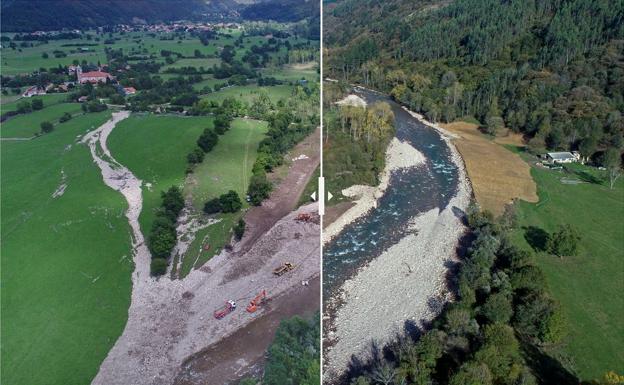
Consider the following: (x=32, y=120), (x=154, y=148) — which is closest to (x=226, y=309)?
A: (x=154, y=148)

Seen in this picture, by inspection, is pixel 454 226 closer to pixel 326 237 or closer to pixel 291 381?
pixel 326 237

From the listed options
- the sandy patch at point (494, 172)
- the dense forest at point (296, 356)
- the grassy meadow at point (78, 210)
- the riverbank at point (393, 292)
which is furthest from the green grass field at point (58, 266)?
the sandy patch at point (494, 172)

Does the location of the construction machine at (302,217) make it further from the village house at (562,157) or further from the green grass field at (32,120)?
the village house at (562,157)

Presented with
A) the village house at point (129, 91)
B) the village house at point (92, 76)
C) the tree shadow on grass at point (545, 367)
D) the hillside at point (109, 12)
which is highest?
the hillside at point (109, 12)

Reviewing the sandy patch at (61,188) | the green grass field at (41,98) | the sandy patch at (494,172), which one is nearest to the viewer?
Answer: the sandy patch at (61,188)

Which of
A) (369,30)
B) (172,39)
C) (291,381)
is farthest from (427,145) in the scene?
(369,30)
